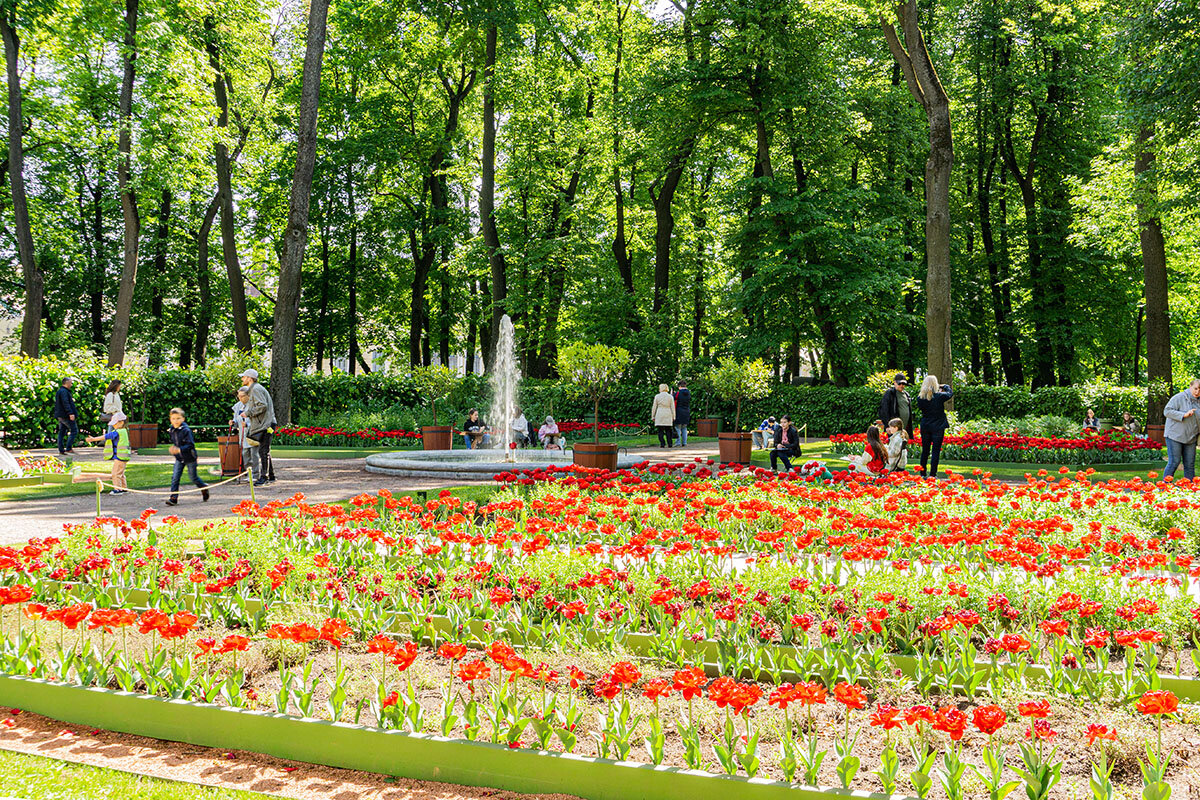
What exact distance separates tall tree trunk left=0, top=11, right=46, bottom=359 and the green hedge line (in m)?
1.51

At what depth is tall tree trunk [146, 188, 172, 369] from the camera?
1380 inches

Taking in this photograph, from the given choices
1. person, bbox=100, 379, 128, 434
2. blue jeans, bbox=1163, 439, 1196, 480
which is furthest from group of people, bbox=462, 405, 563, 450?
blue jeans, bbox=1163, 439, 1196, 480

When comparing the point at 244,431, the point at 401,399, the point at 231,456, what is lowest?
the point at 231,456

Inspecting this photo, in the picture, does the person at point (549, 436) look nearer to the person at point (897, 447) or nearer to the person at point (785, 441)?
the person at point (785, 441)

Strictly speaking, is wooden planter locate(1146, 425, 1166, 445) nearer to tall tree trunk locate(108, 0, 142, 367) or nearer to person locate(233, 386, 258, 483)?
person locate(233, 386, 258, 483)

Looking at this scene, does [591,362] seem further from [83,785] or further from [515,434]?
Answer: [83,785]

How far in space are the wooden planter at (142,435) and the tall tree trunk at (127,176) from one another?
3735mm

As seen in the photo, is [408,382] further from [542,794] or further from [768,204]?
[542,794]

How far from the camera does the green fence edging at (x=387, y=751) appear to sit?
10.5 feet

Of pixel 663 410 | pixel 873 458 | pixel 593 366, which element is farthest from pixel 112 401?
pixel 873 458

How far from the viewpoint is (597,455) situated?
13.0m

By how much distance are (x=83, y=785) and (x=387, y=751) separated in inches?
48.1

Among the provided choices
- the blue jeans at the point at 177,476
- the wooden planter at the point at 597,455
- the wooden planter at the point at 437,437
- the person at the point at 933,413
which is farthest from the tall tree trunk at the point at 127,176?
the person at the point at 933,413

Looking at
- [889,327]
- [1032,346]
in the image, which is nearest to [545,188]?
[889,327]
